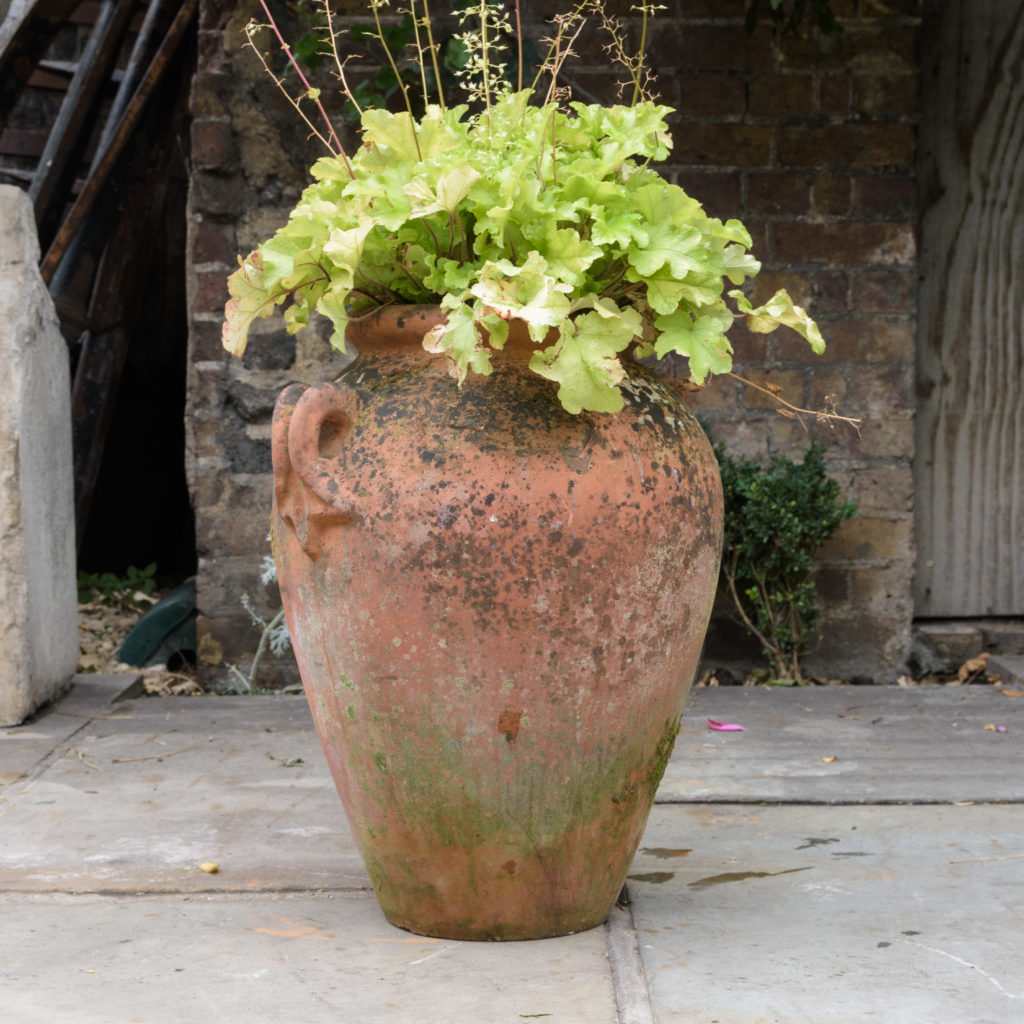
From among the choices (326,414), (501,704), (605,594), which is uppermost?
(326,414)

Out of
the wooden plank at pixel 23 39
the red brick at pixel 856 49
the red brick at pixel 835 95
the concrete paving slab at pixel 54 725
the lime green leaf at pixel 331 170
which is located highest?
the wooden plank at pixel 23 39

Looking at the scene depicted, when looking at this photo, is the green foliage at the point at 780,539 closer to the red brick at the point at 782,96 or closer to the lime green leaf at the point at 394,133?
the red brick at the point at 782,96

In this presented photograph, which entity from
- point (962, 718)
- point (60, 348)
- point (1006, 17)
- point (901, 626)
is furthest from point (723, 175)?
point (60, 348)

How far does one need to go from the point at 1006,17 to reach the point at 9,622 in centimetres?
325

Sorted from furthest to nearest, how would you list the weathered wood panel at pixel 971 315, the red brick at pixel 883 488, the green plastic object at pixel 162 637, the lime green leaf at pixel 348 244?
the green plastic object at pixel 162 637
the weathered wood panel at pixel 971 315
the red brick at pixel 883 488
the lime green leaf at pixel 348 244

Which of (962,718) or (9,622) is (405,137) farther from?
(962,718)

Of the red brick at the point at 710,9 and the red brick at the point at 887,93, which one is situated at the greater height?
the red brick at the point at 710,9

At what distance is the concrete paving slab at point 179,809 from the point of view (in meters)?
1.98

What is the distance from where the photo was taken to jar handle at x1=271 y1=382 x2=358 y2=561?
161 centimetres

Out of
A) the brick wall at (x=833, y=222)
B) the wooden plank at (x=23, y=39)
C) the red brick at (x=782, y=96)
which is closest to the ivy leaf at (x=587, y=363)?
the brick wall at (x=833, y=222)

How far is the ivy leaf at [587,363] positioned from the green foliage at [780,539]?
1804mm

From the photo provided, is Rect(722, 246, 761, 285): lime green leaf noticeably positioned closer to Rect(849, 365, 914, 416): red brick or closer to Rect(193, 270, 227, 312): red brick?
Rect(849, 365, 914, 416): red brick

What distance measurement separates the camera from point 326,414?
64.0 inches

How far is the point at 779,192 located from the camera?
348 cm
